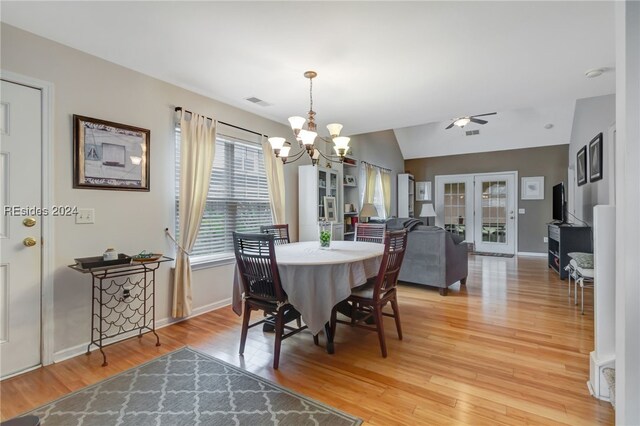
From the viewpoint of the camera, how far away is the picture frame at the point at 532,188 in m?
7.19

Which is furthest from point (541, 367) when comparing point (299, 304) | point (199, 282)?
point (199, 282)

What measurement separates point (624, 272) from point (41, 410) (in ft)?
9.91

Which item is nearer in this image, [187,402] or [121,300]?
[187,402]

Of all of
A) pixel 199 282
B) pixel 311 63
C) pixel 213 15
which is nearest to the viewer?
pixel 213 15

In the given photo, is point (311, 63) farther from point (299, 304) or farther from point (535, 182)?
point (535, 182)

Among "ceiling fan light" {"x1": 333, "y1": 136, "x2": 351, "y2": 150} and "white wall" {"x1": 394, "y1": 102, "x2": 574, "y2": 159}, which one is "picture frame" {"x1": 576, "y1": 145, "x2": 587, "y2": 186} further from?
"ceiling fan light" {"x1": 333, "y1": 136, "x2": 351, "y2": 150}

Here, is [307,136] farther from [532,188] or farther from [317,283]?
[532,188]

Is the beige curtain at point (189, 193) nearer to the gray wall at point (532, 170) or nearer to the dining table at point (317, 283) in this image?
the dining table at point (317, 283)

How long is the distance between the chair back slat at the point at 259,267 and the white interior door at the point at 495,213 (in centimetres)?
707

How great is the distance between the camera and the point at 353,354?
242 cm

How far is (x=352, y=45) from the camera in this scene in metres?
2.35

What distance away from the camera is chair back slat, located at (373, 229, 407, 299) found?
2.35 meters

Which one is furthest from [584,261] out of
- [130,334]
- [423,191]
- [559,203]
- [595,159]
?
[423,191]

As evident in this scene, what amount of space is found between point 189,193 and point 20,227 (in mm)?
1270
